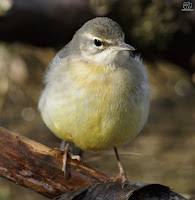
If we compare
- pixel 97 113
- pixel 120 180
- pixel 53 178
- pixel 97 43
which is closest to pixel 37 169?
pixel 53 178

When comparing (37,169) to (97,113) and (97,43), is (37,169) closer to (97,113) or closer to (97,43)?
(97,113)

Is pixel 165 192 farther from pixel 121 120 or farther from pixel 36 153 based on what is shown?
pixel 36 153

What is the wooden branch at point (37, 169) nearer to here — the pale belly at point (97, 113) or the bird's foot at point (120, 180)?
the bird's foot at point (120, 180)

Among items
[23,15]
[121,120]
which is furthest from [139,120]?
[23,15]

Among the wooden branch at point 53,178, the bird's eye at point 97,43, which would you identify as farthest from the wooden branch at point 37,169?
the bird's eye at point 97,43

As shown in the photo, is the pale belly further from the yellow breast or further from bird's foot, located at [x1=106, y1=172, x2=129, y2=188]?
bird's foot, located at [x1=106, y1=172, x2=129, y2=188]

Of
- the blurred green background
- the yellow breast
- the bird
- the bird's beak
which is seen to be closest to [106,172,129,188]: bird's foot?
the bird

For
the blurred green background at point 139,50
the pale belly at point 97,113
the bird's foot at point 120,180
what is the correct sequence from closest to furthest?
the pale belly at point 97,113 → the bird's foot at point 120,180 → the blurred green background at point 139,50
